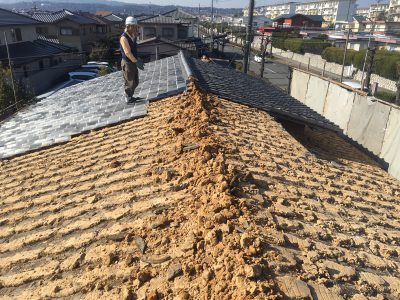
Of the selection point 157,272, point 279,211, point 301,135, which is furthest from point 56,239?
point 301,135

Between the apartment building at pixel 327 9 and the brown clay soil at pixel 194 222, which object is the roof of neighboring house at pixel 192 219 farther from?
the apartment building at pixel 327 9

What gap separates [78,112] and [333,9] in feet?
448

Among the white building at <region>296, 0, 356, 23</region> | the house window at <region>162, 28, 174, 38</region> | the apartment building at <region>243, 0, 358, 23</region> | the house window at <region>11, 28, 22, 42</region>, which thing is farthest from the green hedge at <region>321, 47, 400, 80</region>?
the white building at <region>296, 0, 356, 23</region>

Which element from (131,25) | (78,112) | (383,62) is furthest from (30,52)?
(383,62)

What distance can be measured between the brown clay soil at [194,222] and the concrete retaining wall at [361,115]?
6.05 metres

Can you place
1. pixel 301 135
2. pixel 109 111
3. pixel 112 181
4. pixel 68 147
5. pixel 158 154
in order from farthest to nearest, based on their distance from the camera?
pixel 301 135 < pixel 109 111 < pixel 68 147 < pixel 158 154 < pixel 112 181

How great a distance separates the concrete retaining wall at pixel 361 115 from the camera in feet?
34.1

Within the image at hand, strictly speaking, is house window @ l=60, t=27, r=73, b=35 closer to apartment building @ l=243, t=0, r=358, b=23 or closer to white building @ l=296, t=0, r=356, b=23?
apartment building @ l=243, t=0, r=358, b=23

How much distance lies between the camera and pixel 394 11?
9125 cm

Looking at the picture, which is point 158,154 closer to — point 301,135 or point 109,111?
point 109,111

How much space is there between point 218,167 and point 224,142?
3.23 feet

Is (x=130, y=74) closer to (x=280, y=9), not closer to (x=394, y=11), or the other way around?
(x=394, y=11)

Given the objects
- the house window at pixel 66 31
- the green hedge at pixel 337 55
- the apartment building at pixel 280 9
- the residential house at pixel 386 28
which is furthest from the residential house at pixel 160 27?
the apartment building at pixel 280 9

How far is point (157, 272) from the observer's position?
2.61m
